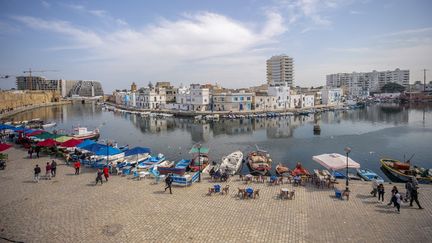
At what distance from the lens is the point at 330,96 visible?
113 meters

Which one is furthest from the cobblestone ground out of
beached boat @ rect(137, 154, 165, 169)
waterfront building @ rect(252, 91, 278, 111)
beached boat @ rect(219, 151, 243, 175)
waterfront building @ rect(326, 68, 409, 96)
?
waterfront building @ rect(326, 68, 409, 96)

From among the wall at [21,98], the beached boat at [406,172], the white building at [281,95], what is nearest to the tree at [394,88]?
the white building at [281,95]

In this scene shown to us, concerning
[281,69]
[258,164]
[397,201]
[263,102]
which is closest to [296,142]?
[258,164]

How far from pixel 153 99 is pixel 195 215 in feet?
291

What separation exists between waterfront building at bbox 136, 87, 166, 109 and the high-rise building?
7228 centimetres

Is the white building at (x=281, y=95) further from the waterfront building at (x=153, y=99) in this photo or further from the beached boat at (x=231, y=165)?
the beached boat at (x=231, y=165)

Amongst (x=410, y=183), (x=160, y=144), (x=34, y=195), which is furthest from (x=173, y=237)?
(x=160, y=144)

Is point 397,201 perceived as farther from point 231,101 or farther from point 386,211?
point 231,101

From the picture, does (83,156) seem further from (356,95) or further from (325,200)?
(356,95)

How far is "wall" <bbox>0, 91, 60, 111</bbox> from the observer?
297 ft

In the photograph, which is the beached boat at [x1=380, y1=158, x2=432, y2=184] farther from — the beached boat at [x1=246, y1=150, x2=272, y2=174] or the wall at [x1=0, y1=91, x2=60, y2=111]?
the wall at [x1=0, y1=91, x2=60, y2=111]

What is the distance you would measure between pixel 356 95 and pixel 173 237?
166796 mm

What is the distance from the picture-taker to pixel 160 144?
39031mm

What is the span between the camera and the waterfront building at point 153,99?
9688 cm
